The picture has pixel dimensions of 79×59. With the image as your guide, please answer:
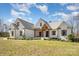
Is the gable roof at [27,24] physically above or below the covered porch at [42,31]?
above

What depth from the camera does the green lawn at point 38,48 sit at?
377 centimetres

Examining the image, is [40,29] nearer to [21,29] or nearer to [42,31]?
[42,31]

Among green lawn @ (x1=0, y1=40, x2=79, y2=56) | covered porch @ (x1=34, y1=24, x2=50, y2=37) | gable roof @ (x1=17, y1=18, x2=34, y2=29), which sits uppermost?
gable roof @ (x1=17, y1=18, x2=34, y2=29)

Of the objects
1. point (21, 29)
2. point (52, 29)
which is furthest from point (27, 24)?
point (52, 29)

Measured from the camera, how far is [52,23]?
151 inches

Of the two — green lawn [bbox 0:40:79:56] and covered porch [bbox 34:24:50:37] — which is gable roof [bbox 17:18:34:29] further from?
green lawn [bbox 0:40:79:56]

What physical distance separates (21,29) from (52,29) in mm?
434

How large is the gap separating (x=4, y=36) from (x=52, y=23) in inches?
27.1

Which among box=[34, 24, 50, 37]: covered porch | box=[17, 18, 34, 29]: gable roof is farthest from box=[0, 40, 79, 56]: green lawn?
box=[17, 18, 34, 29]: gable roof

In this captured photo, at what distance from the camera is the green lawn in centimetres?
377

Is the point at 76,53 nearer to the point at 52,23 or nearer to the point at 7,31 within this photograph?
the point at 52,23

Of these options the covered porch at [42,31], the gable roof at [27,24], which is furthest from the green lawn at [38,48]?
the gable roof at [27,24]

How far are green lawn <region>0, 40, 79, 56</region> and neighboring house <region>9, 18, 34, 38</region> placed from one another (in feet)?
0.32

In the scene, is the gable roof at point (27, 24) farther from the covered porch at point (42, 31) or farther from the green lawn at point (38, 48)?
the green lawn at point (38, 48)
